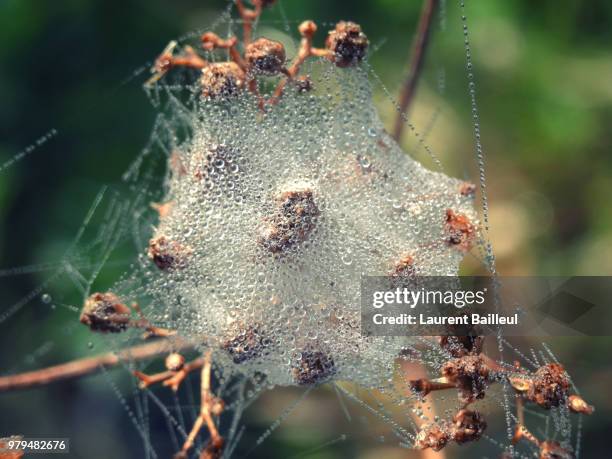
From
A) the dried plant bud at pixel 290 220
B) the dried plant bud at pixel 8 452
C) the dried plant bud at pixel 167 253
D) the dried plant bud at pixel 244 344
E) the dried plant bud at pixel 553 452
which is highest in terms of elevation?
the dried plant bud at pixel 290 220

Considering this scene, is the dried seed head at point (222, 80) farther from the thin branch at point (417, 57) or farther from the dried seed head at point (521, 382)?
the dried seed head at point (521, 382)

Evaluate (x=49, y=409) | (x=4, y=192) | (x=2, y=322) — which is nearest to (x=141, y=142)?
(x=4, y=192)

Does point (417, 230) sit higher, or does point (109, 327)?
point (417, 230)

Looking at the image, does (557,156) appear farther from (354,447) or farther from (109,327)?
(109,327)

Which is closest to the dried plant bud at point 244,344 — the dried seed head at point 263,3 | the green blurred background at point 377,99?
the dried seed head at point 263,3

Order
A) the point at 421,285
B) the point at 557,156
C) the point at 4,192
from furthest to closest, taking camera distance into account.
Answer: the point at 557,156 → the point at 4,192 → the point at 421,285

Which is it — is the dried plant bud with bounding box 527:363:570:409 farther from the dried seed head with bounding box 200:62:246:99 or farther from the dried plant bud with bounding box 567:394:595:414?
the dried seed head with bounding box 200:62:246:99

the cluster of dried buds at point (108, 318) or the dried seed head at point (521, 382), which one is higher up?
the cluster of dried buds at point (108, 318)
